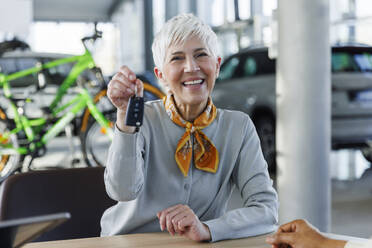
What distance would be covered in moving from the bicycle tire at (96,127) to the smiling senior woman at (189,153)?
308 centimetres

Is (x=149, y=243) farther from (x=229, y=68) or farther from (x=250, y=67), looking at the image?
(x=229, y=68)

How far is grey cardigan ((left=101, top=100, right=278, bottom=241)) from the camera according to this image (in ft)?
4.37

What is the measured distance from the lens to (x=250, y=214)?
1.28 m

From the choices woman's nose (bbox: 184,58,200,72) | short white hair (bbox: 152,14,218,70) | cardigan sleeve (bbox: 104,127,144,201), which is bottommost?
cardigan sleeve (bbox: 104,127,144,201)

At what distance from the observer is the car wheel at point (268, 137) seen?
540 cm

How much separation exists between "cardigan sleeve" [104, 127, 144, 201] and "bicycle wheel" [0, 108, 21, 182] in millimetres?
3359

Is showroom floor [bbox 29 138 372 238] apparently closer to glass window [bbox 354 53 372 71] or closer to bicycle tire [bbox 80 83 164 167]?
bicycle tire [bbox 80 83 164 167]

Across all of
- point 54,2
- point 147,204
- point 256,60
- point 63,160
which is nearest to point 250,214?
point 147,204

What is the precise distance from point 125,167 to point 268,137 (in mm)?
4390

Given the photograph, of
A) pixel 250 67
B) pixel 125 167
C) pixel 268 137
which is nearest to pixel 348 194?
pixel 268 137

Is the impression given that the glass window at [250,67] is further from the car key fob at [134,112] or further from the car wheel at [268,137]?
the car key fob at [134,112]

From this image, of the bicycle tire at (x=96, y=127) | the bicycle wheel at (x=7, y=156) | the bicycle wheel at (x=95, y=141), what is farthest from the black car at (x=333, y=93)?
the bicycle wheel at (x=7, y=156)

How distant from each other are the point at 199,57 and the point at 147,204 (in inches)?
17.2

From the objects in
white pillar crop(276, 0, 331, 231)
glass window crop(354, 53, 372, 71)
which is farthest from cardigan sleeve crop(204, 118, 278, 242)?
glass window crop(354, 53, 372, 71)
